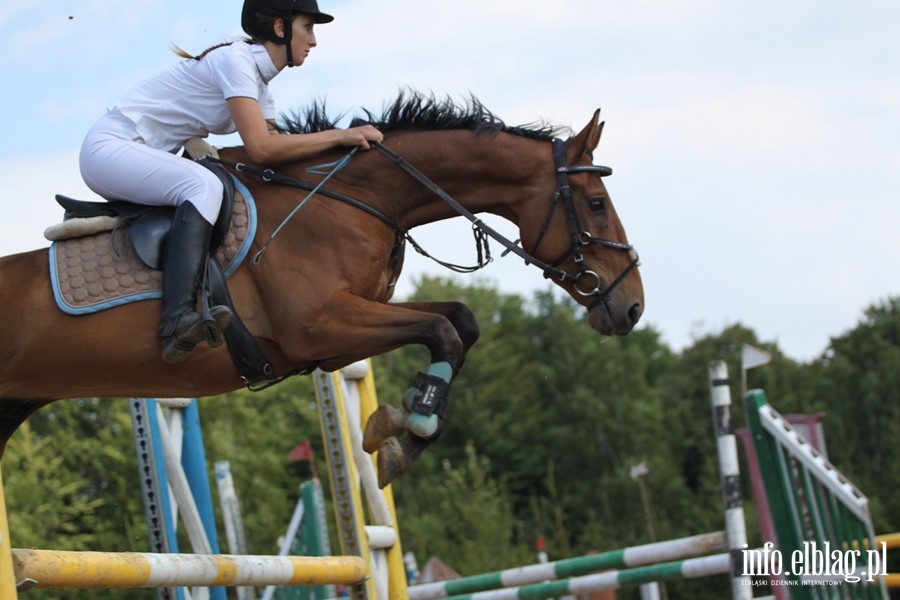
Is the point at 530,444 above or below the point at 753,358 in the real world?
above

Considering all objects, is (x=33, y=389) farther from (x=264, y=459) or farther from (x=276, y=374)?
(x=264, y=459)

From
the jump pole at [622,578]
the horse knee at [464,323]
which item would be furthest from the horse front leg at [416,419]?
the jump pole at [622,578]

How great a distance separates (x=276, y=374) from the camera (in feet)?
15.6

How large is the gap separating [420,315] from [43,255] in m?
1.51

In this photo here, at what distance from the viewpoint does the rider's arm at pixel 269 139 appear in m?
4.70

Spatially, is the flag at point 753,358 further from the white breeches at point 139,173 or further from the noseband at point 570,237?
the white breeches at point 139,173

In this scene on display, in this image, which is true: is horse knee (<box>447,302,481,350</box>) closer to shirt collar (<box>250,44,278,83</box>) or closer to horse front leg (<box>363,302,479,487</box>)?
horse front leg (<box>363,302,479,487</box>)

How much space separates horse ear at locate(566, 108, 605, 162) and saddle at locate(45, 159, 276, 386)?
1.31 meters

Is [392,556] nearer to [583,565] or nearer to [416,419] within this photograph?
[583,565]

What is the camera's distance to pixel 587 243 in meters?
4.88

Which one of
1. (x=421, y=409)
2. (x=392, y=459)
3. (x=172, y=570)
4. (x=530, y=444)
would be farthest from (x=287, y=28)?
(x=530, y=444)

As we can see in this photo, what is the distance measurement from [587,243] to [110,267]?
186 cm

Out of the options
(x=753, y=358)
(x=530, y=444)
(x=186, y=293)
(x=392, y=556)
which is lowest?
(x=392, y=556)

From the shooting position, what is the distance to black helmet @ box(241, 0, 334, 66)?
15.7 ft
